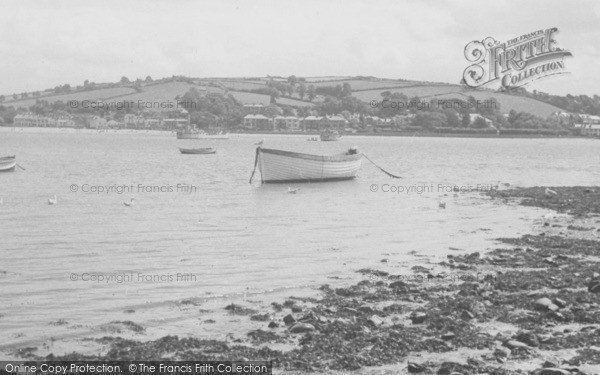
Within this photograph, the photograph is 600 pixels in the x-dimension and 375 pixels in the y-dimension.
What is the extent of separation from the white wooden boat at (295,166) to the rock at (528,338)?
112 ft

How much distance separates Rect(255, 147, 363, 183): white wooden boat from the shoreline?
28.4 metres

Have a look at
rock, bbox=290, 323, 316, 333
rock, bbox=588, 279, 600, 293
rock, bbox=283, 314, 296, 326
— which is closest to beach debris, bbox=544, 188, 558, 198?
rock, bbox=588, 279, 600, 293

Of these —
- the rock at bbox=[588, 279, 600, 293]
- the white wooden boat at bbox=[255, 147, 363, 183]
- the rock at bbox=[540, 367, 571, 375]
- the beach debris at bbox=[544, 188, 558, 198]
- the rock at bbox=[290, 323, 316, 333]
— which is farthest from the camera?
the white wooden boat at bbox=[255, 147, 363, 183]

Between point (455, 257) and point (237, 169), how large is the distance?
4578 cm

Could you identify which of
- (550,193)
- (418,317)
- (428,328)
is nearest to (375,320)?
(418,317)

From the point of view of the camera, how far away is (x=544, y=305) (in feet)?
43.3

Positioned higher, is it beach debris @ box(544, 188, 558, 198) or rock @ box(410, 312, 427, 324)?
rock @ box(410, 312, 427, 324)

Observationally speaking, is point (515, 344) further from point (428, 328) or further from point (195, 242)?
point (195, 242)

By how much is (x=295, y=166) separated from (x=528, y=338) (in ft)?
116

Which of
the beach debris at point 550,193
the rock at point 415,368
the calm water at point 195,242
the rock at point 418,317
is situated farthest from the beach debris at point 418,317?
the beach debris at point 550,193

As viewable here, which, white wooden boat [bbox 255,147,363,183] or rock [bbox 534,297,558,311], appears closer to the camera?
rock [bbox 534,297,558,311]

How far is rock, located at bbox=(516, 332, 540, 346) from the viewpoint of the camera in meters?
11.2

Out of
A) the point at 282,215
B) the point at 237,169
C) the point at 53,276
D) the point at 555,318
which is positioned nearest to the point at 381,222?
the point at 282,215

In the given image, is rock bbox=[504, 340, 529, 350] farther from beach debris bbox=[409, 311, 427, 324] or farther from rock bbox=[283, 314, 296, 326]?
rock bbox=[283, 314, 296, 326]
